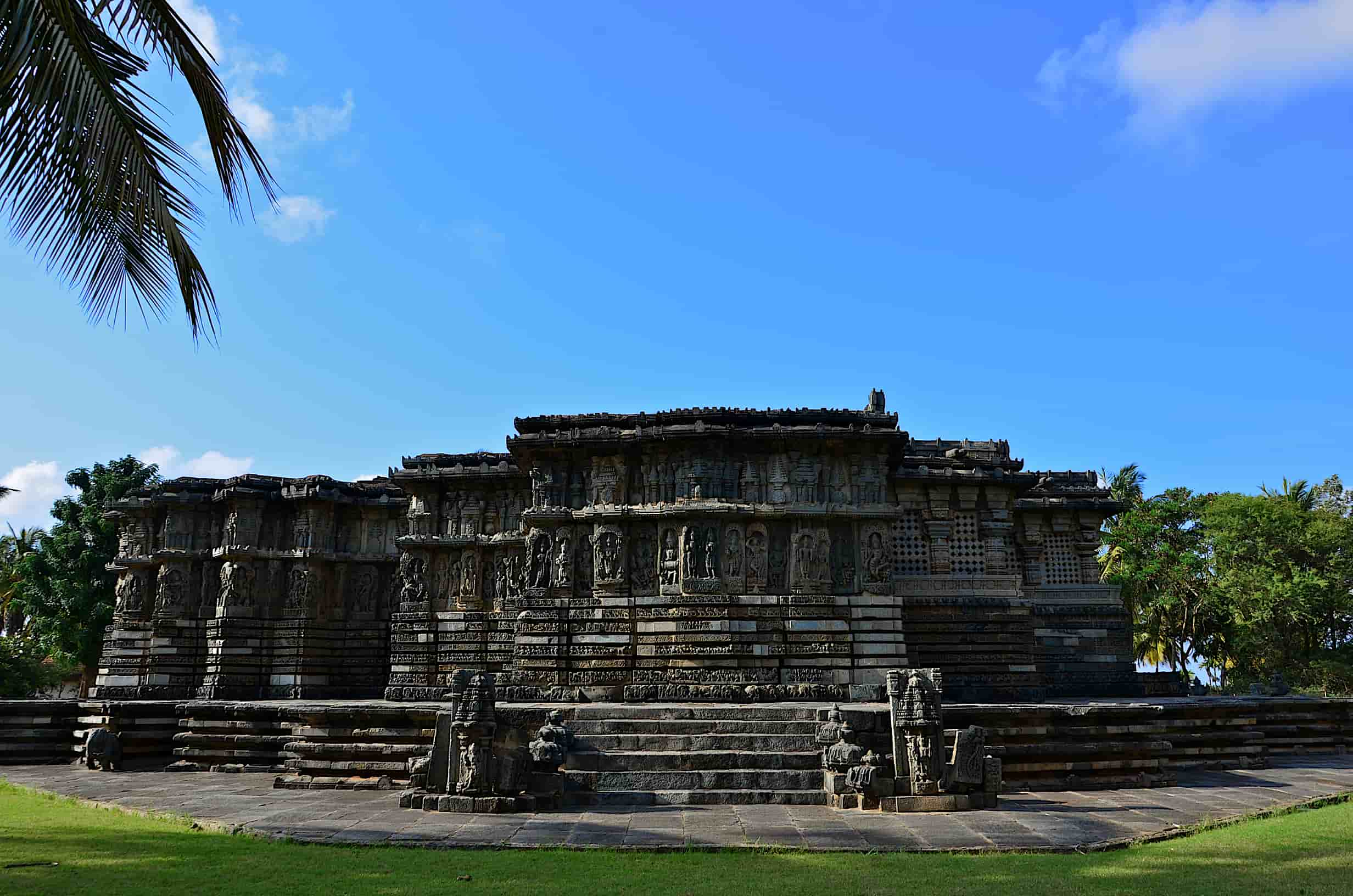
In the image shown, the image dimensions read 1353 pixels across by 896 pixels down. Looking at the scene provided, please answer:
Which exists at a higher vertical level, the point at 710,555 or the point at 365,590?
the point at 710,555

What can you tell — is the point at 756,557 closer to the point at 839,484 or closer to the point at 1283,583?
the point at 839,484

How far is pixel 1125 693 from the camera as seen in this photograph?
26453 millimetres

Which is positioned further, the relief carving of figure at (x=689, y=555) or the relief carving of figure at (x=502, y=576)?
the relief carving of figure at (x=502, y=576)

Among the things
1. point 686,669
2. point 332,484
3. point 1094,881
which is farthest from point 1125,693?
point 332,484

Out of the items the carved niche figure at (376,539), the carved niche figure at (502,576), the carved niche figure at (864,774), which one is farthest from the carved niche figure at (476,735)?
the carved niche figure at (376,539)

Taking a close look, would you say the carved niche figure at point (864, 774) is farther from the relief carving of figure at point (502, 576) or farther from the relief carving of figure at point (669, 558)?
the relief carving of figure at point (502, 576)

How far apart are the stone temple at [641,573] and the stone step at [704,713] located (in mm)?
3569

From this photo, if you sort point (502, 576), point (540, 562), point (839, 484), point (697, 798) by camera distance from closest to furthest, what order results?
point (697, 798) < point (839, 484) < point (540, 562) < point (502, 576)

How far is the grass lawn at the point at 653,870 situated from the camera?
8062mm

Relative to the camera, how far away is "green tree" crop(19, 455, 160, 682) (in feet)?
120

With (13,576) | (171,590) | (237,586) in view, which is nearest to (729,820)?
(237,586)

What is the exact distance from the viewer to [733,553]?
2064 centimetres

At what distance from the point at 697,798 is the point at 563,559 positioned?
8.98m

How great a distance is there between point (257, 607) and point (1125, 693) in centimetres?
2641
